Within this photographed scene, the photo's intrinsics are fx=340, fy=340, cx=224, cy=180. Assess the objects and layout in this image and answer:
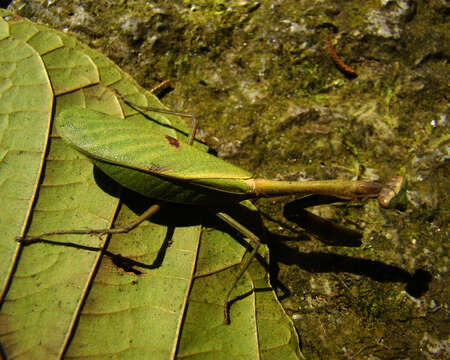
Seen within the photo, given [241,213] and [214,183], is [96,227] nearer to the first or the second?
[214,183]

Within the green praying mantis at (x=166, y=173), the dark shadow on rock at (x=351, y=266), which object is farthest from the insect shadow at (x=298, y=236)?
the green praying mantis at (x=166, y=173)

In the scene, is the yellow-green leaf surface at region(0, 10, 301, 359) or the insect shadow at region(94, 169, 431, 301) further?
the insect shadow at region(94, 169, 431, 301)

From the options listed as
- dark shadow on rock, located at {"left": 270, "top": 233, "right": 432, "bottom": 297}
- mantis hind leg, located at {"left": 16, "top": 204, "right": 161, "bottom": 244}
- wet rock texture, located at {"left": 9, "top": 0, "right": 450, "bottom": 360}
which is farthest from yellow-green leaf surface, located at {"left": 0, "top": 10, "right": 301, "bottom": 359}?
wet rock texture, located at {"left": 9, "top": 0, "right": 450, "bottom": 360}

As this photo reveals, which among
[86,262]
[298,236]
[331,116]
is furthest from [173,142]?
[331,116]

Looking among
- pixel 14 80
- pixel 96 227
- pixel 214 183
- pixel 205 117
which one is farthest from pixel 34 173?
pixel 205 117

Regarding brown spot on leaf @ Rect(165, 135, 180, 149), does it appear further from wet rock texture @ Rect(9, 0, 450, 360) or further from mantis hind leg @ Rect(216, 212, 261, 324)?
mantis hind leg @ Rect(216, 212, 261, 324)

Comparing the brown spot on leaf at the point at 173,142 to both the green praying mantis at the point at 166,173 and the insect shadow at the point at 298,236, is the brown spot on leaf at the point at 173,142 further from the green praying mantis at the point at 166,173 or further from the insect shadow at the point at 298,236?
the insect shadow at the point at 298,236

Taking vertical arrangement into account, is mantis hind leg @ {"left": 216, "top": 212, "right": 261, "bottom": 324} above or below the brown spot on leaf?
below
